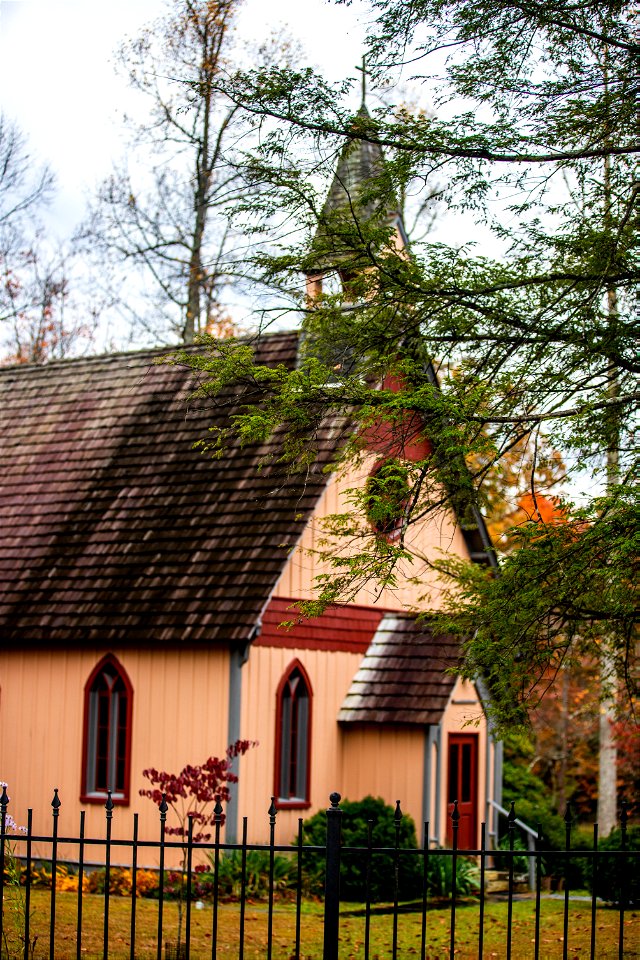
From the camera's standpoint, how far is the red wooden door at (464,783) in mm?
19750

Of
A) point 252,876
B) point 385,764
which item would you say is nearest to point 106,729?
point 252,876

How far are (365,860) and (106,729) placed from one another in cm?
479

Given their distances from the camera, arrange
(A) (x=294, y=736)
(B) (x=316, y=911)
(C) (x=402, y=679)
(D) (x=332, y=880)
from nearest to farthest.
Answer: (D) (x=332, y=880), (B) (x=316, y=911), (A) (x=294, y=736), (C) (x=402, y=679)

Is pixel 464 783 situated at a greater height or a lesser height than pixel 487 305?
lesser

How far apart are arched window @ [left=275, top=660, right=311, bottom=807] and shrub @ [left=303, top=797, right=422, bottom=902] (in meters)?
1.04

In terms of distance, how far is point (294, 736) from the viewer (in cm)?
1912

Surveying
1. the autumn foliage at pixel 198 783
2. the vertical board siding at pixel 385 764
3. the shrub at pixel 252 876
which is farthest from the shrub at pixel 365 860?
the autumn foliage at pixel 198 783

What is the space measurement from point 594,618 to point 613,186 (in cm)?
347

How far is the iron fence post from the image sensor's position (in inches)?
314

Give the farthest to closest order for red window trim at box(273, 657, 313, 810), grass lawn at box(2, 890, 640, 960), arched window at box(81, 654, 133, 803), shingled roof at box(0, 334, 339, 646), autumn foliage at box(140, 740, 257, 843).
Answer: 1. arched window at box(81, 654, 133, 803)
2. red window trim at box(273, 657, 313, 810)
3. shingled roof at box(0, 334, 339, 646)
4. autumn foliage at box(140, 740, 257, 843)
5. grass lawn at box(2, 890, 640, 960)

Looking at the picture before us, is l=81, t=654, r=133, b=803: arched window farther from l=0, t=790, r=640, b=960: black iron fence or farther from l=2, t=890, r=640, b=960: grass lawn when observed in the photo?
l=2, t=890, r=640, b=960: grass lawn

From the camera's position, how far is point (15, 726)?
64.7 feet

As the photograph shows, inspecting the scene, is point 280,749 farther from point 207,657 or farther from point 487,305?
point 487,305

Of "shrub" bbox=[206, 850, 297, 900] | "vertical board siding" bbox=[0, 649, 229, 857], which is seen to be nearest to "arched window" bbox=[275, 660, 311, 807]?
"vertical board siding" bbox=[0, 649, 229, 857]
